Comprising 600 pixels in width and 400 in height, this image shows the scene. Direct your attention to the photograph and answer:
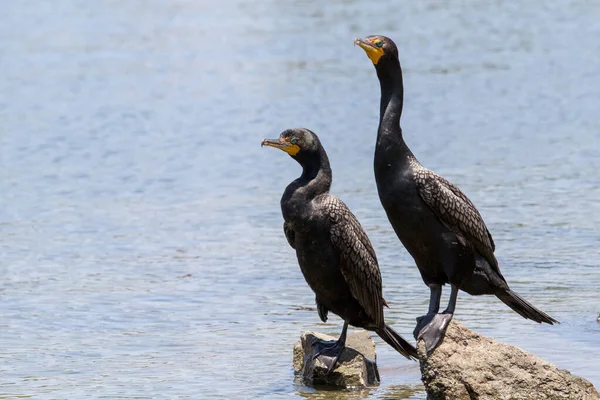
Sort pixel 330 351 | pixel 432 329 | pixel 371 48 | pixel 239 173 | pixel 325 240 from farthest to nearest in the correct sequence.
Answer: pixel 239 173 < pixel 330 351 < pixel 325 240 < pixel 371 48 < pixel 432 329

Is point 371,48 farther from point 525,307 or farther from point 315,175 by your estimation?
point 525,307

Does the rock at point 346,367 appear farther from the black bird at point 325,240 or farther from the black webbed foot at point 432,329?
the black webbed foot at point 432,329

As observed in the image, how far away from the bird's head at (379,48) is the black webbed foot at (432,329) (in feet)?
5.44

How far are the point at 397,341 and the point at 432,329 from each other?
87cm

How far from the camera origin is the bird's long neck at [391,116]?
25.4 feet

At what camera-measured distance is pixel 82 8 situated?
32812mm

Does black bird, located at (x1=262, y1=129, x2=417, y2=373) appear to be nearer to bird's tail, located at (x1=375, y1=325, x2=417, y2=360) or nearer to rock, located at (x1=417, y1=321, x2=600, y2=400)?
bird's tail, located at (x1=375, y1=325, x2=417, y2=360)

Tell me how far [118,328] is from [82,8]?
2381 cm

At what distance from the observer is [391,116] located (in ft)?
25.9

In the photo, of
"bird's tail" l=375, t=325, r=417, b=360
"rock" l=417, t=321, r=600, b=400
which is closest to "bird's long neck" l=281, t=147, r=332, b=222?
"bird's tail" l=375, t=325, r=417, b=360

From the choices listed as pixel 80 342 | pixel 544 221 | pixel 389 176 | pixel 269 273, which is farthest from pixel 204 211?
pixel 389 176

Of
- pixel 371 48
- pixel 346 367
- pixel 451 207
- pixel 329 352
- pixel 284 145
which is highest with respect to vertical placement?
pixel 371 48

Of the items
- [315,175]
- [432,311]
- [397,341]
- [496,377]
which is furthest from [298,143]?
[496,377]

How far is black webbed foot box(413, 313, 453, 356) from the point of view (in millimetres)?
7492
